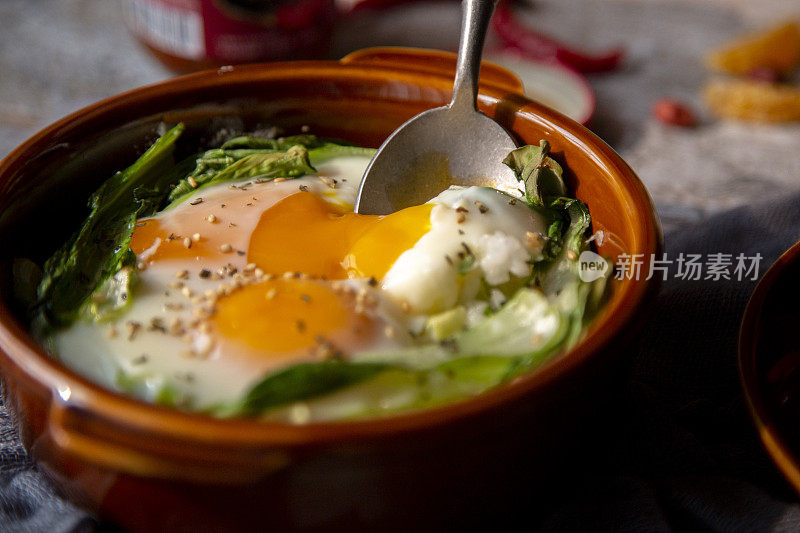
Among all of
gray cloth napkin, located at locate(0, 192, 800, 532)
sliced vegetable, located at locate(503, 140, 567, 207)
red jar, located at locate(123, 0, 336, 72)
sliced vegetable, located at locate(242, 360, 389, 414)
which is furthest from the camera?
red jar, located at locate(123, 0, 336, 72)

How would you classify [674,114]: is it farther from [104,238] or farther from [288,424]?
[288,424]

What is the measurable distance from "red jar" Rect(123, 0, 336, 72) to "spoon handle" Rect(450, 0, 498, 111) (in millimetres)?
1346

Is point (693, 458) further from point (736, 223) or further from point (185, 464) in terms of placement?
point (185, 464)

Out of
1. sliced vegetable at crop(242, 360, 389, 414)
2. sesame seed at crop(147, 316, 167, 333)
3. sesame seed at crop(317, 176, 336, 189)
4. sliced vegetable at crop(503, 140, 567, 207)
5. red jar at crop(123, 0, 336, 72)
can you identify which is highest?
sliced vegetable at crop(503, 140, 567, 207)

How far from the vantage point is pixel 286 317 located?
1455 millimetres

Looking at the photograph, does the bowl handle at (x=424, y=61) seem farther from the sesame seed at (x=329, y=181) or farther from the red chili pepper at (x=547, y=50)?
the red chili pepper at (x=547, y=50)

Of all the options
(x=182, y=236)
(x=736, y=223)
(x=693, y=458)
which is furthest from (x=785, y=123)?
(x=182, y=236)

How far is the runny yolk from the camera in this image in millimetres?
1640

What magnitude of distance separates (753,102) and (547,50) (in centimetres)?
91

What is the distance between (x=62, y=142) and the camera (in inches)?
68.6

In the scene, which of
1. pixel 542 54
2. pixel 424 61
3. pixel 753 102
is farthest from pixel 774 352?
pixel 542 54

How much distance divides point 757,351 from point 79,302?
138 centimetres

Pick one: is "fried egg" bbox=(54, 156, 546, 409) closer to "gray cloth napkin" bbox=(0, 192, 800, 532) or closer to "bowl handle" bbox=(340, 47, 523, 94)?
"gray cloth napkin" bbox=(0, 192, 800, 532)

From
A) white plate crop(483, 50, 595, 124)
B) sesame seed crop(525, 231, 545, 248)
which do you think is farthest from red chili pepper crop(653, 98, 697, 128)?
sesame seed crop(525, 231, 545, 248)
